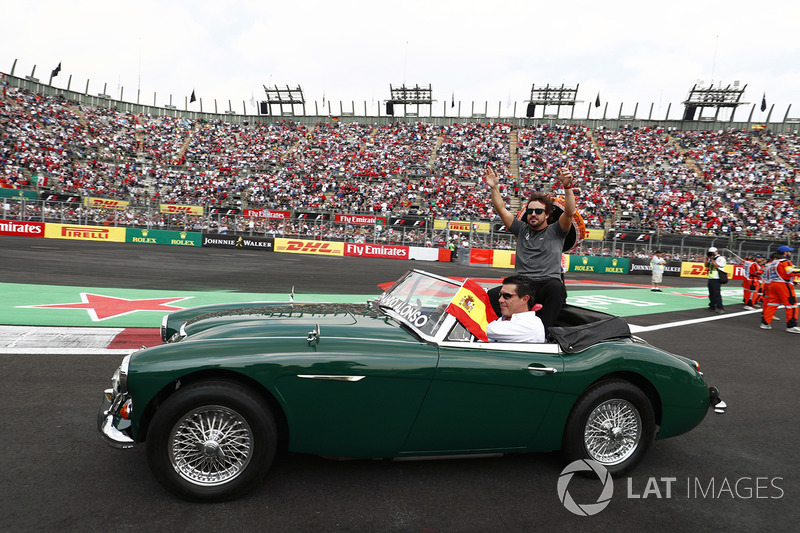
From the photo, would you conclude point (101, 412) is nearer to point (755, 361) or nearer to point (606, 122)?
point (755, 361)

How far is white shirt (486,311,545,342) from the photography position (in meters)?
3.34

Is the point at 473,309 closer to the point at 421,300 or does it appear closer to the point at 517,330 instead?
the point at 517,330

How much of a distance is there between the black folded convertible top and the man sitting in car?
0.44 feet

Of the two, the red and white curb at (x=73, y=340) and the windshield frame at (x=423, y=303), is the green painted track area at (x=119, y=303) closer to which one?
the red and white curb at (x=73, y=340)

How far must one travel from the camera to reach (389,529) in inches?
104

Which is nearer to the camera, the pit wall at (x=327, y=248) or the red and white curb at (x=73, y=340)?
the red and white curb at (x=73, y=340)

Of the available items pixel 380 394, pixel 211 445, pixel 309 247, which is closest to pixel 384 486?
pixel 380 394

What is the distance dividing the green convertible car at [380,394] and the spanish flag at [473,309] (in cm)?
7
